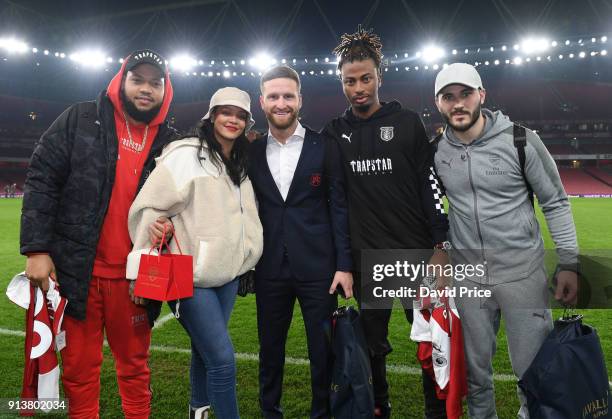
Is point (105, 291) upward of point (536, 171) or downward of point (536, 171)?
downward

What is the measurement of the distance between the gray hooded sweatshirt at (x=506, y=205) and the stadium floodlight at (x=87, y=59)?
34929mm

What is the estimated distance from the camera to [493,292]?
95.6 inches

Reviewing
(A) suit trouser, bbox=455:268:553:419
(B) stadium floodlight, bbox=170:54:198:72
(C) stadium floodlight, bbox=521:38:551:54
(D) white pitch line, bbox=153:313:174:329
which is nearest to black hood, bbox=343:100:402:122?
(A) suit trouser, bbox=455:268:553:419

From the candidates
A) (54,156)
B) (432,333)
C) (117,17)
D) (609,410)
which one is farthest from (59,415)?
(117,17)

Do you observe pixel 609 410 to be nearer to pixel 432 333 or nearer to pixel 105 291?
pixel 432 333

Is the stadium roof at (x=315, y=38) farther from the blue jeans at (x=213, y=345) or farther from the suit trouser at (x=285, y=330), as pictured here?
the blue jeans at (x=213, y=345)

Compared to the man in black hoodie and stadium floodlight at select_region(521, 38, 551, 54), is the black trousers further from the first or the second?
stadium floodlight at select_region(521, 38, 551, 54)

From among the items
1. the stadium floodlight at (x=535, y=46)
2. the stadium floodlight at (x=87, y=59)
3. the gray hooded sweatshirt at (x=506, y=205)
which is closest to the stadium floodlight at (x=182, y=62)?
the stadium floodlight at (x=87, y=59)

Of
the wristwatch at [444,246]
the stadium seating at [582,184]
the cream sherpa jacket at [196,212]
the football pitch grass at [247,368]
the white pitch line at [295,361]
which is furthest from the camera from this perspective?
the stadium seating at [582,184]

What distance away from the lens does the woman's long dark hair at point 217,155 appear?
236cm

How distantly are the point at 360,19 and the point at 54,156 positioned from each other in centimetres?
2680

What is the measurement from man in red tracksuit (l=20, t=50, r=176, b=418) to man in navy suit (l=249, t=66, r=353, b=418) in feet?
2.18

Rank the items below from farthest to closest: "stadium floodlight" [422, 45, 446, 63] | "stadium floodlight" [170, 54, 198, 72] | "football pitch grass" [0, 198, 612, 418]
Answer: "stadium floodlight" [170, 54, 198, 72], "stadium floodlight" [422, 45, 446, 63], "football pitch grass" [0, 198, 612, 418]

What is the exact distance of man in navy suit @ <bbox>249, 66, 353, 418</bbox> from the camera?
2574mm
